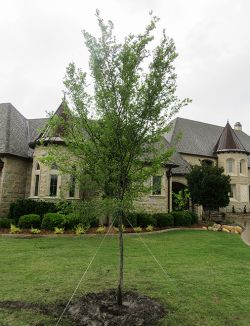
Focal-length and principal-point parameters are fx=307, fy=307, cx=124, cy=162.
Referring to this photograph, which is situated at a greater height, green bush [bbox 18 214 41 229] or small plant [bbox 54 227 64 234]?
green bush [bbox 18 214 41 229]

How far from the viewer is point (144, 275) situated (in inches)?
329

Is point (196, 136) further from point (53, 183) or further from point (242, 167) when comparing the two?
point (53, 183)

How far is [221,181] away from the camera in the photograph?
22.9 m

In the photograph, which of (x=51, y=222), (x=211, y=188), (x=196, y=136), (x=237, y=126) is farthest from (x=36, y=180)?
(x=237, y=126)

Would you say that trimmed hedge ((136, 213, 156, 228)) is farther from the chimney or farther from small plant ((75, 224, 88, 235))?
the chimney

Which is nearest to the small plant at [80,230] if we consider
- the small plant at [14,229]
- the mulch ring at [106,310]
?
the small plant at [14,229]

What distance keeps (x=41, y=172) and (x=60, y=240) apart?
570 centimetres

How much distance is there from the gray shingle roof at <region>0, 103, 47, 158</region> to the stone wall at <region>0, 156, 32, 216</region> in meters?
0.55

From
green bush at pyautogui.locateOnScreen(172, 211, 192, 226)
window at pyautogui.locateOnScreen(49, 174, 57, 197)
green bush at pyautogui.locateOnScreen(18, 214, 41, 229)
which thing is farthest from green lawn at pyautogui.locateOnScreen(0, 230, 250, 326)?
green bush at pyautogui.locateOnScreen(172, 211, 192, 226)

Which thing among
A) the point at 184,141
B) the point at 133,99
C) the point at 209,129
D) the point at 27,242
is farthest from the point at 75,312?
the point at 209,129

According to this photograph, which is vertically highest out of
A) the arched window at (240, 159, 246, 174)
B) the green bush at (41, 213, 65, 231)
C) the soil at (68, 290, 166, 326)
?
the arched window at (240, 159, 246, 174)

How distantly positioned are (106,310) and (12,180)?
1521 centimetres

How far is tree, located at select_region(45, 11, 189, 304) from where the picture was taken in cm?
637

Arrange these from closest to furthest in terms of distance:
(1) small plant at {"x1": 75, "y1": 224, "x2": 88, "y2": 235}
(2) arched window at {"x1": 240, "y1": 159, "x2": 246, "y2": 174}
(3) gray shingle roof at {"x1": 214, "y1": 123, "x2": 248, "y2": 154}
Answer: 1. (1) small plant at {"x1": 75, "y1": 224, "x2": 88, "y2": 235}
2. (3) gray shingle roof at {"x1": 214, "y1": 123, "x2": 248, "y2": 154}
3. (2) arched window at {"x1": 240, "y1": 159, "x2": 246, "y2": 174}
